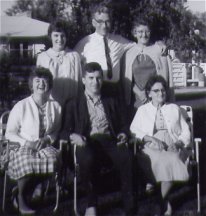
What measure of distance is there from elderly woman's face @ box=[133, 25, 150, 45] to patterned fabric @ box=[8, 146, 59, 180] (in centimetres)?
115

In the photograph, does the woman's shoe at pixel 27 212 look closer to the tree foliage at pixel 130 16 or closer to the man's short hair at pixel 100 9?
the tree foliage at pixel 130 16

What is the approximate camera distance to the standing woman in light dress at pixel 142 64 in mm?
3428

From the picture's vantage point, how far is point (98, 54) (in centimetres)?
345

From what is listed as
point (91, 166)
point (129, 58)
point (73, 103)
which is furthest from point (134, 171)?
point (129, 58)

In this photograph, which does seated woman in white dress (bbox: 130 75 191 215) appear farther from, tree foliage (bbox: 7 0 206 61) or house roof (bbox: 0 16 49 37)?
house roof (bbox: 0 16 49 37)

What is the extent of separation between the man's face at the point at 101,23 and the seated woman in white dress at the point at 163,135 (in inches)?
24.4

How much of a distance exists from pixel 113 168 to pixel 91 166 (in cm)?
26

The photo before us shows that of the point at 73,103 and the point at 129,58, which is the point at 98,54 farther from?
the point at 73,103

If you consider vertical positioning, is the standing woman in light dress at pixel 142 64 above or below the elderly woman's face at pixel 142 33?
below

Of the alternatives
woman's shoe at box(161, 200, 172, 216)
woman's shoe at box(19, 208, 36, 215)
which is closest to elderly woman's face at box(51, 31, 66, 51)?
woman's shoe at box(19, 208, 36, 215)

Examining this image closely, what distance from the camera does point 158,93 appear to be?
3.03 m

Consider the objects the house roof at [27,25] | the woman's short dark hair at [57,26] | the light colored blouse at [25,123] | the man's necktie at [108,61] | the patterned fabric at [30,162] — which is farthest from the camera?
the house roof at [27,25]

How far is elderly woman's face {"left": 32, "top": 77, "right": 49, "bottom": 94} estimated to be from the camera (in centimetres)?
293

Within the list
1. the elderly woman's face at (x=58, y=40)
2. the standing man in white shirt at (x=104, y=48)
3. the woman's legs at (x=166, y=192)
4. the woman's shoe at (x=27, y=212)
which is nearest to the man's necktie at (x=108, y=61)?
the standing man in white shirt at (x=104, y=48)
